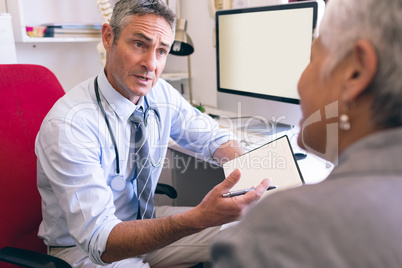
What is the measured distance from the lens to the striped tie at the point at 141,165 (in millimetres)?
1095

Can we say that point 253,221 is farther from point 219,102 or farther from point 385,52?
point 219,102

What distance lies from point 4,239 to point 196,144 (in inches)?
28.1

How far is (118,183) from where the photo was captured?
3.47 ft

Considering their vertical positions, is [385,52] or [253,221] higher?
[385,52]

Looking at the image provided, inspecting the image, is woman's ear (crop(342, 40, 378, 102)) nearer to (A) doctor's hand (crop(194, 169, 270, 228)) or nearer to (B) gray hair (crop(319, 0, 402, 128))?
(B) gray hair (crop(319, 0, 402, 128))

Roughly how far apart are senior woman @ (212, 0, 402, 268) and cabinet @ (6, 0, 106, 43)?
152cm

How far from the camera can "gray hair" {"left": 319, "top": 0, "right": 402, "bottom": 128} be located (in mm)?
370

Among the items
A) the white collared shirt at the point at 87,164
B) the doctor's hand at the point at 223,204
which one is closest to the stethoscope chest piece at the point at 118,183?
the white collared shirt at the point at 87,164

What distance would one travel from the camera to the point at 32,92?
1.10m

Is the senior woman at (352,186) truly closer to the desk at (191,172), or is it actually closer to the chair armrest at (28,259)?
the chair armrest at (28,259)

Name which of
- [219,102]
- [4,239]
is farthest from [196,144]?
[4,239]

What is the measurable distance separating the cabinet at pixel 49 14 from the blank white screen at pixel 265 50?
73cm

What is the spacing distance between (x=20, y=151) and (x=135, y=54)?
46 cm

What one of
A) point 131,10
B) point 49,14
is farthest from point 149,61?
point 49,14
